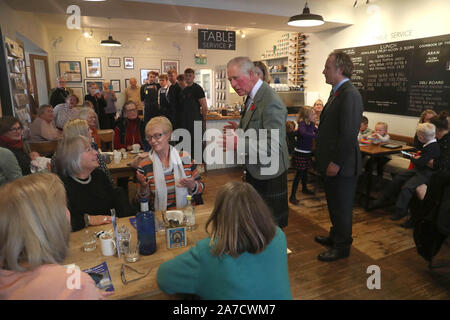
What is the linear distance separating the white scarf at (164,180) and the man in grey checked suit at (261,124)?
1.45 feet

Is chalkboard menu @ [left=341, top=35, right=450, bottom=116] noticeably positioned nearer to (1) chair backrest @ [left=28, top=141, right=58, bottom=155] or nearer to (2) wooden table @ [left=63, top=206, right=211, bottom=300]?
(2) wooden table @ [left=63, top=206, right=211, bottom=300]

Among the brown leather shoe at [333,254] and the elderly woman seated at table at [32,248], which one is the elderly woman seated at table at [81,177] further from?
the brown leather shoe at [333,254]

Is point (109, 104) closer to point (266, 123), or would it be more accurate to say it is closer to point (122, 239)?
point (266, 123)

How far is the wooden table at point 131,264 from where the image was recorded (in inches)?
47.0

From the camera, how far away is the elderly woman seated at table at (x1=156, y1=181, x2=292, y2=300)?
1.06m

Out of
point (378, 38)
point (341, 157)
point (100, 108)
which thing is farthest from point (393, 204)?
point (100, 108)

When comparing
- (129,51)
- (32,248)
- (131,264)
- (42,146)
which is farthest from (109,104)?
(32,248)

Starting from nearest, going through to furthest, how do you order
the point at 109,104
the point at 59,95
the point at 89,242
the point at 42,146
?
the point at 89,242
the point at 42,146
the point at 59,95
the point at 109,104

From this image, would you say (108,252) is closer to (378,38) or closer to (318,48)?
(378,38)

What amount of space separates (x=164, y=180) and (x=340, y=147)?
1.40 meters

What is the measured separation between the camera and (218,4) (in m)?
4.66

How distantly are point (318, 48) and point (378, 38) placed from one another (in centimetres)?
151

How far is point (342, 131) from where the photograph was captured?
2377 mm

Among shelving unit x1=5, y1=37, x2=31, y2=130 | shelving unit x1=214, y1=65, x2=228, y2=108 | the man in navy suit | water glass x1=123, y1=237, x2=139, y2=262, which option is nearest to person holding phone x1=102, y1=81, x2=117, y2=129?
shelving unit x1=5, y1=37, x2=31, y2=130
